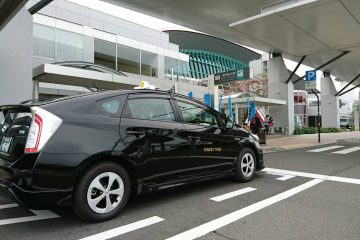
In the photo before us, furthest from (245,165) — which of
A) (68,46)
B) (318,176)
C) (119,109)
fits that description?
(68,46)

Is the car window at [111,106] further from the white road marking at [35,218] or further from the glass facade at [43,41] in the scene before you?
the glass facade at [43,41]

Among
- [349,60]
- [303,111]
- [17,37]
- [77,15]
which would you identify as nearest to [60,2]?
[77,15]

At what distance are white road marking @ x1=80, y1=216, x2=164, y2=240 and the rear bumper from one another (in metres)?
0.54

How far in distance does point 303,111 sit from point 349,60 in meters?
27.8

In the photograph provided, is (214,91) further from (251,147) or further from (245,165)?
(245,165)

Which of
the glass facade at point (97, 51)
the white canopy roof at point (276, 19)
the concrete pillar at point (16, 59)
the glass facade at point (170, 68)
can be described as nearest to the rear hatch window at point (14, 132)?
the concrete pillar at point (16, 59)

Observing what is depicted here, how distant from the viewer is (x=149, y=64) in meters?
27.3

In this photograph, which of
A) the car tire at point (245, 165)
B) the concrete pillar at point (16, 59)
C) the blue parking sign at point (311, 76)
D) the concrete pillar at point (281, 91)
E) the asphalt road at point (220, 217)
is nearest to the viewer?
the asphalt road at point (220, 217)

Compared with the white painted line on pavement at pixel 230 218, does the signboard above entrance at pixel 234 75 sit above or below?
above

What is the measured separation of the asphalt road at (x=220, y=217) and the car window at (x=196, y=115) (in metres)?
1.18

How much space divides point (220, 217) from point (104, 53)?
21.4m

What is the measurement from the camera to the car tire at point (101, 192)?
12.0 ft

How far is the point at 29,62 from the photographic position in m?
9.69

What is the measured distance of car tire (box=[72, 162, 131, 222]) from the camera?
3.67 metres
